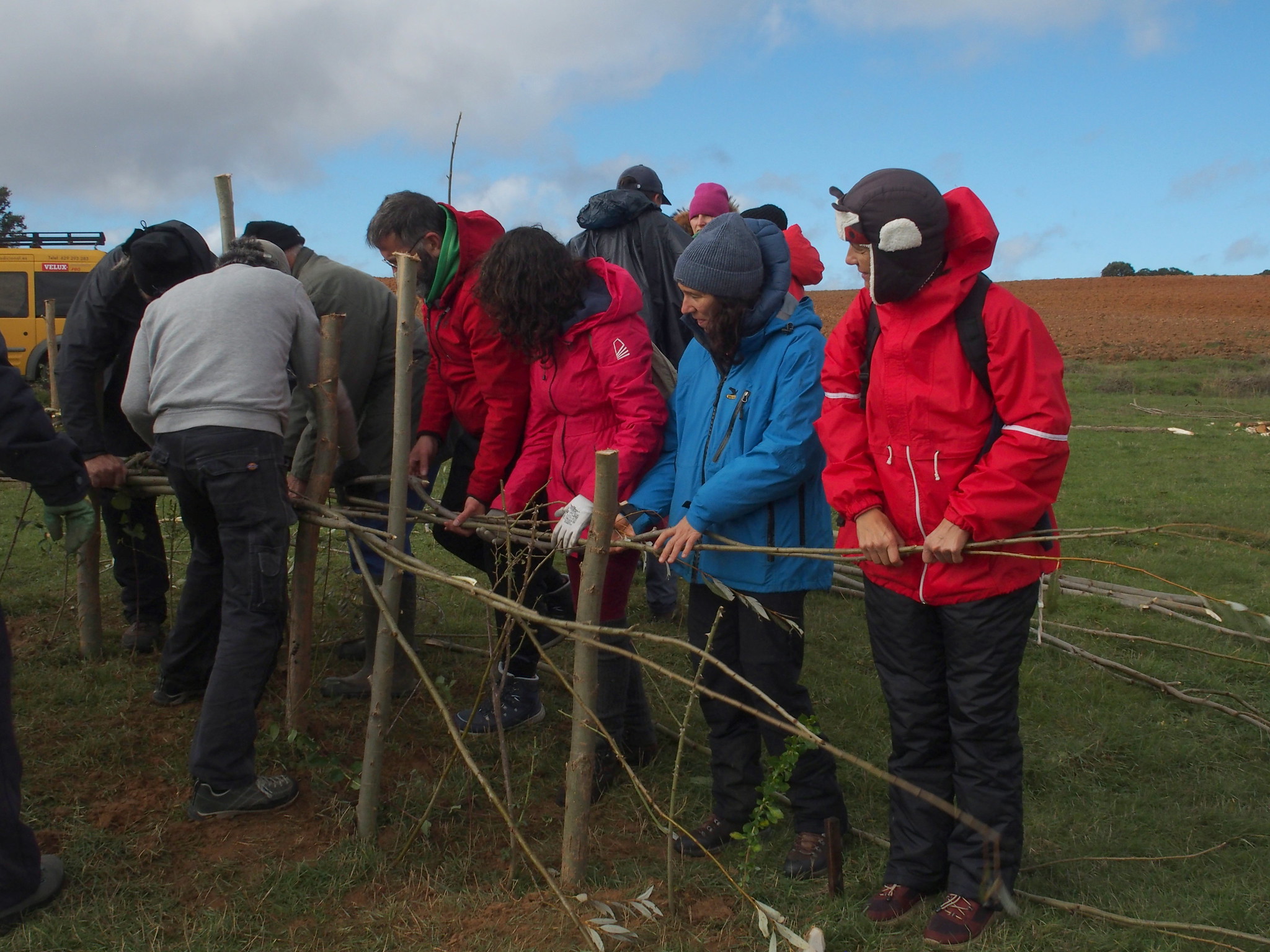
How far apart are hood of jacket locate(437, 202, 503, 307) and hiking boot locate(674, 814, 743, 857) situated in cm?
206

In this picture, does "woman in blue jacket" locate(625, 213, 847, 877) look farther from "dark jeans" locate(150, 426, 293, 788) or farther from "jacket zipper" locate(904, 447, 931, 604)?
"dark jeans" locate(150, 426, 293, 788)

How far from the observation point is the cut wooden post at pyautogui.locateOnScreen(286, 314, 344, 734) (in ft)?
10.9

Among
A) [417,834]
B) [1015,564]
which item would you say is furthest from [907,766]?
[417,834]

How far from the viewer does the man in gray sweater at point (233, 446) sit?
308cm

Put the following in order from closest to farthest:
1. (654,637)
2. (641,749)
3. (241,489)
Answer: (654,637)
(241,489)
(641,749)

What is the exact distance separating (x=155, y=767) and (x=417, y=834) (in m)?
1.02

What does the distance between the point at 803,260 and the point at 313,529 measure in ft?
7.01

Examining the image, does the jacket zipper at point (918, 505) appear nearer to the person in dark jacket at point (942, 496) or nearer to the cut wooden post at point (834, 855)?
the person in dark jacket at point (942, 496)

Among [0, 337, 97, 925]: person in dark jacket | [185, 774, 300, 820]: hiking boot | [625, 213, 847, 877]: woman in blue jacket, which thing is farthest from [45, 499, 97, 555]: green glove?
[625, 213, 847, 877]: woman in blue jacket

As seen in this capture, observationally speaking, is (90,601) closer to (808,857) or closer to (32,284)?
(808,857)

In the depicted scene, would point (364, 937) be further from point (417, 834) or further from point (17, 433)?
point (17, 433)

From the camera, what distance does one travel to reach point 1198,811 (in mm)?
3721

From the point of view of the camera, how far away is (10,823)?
2.69m

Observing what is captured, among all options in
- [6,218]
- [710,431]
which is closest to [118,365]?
[710,431]
